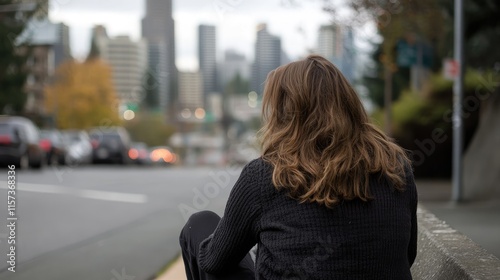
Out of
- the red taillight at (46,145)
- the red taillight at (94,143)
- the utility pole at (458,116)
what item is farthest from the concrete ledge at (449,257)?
the red taillight at (94,143)

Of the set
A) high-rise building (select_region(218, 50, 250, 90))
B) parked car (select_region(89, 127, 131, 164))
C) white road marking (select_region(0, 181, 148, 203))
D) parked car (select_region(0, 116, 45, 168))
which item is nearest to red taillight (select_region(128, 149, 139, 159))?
parked car (select_region(89, 127, 131, 164))

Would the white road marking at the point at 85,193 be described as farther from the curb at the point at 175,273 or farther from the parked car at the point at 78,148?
the parked car at the point at 78,148

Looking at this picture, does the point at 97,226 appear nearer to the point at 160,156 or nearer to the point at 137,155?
the point at 137,155

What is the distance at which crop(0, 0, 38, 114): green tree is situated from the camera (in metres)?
38.0

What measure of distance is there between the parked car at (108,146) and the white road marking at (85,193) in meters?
19.7

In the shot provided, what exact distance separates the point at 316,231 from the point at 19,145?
64.2 ft

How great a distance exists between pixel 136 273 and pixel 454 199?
7959mm

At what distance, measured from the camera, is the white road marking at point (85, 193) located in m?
13.0

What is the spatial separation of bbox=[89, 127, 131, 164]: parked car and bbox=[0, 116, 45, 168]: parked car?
41.8 ft

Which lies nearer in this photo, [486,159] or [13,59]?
[486,159]

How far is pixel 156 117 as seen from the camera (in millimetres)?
96000

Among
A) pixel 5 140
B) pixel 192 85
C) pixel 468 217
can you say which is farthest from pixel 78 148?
pixel 192 85

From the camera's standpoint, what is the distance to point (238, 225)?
9.07ft

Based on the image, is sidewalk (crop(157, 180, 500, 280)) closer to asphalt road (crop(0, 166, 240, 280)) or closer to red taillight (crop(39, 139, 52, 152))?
asphalt road (crop(0, 166, 240, 280))
